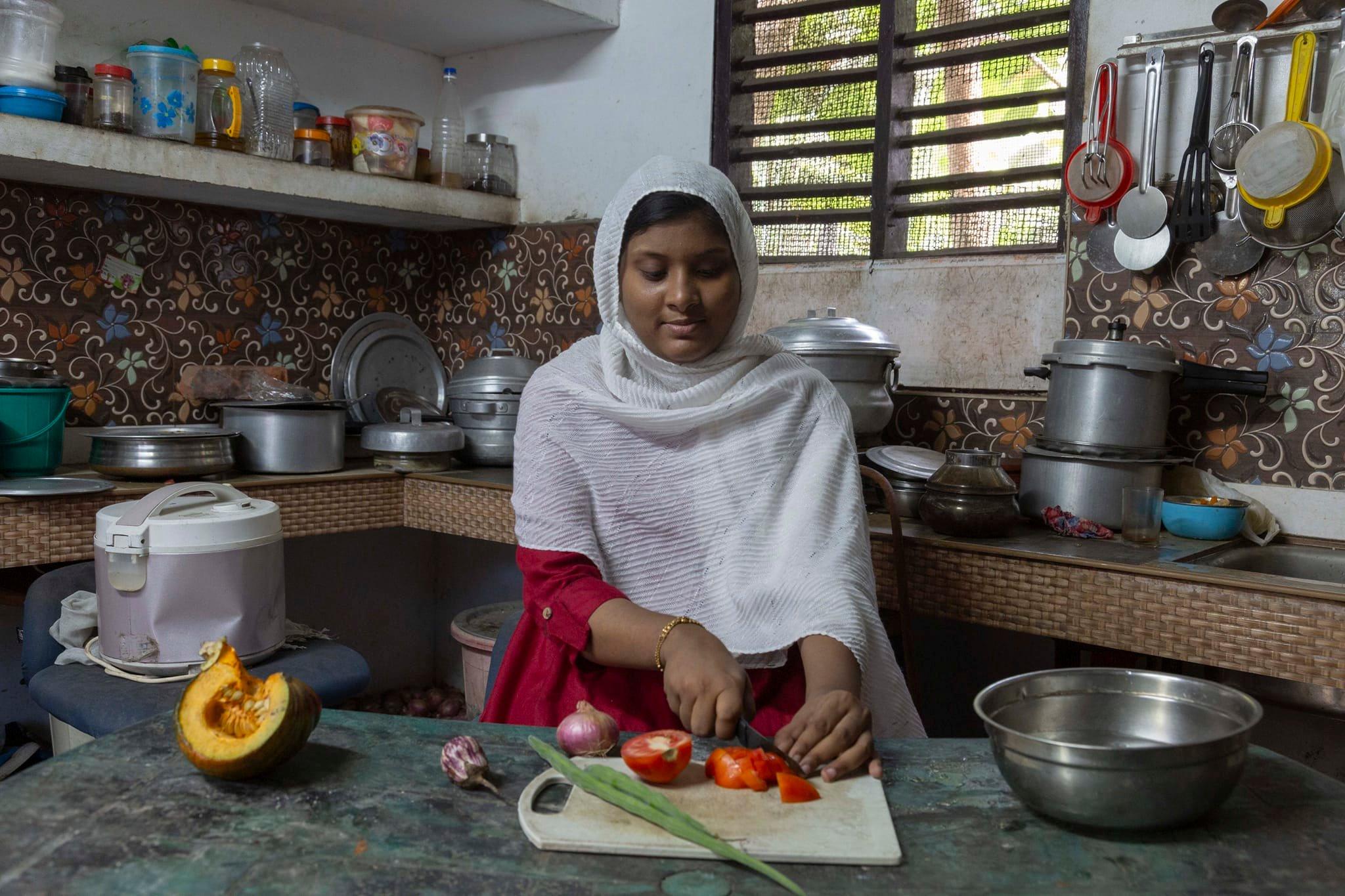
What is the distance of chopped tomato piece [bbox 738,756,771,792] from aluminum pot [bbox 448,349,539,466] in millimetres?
2161

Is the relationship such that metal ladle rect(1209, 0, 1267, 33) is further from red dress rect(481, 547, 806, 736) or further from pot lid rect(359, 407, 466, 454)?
pot lid rect(359, 407, 466, 454)

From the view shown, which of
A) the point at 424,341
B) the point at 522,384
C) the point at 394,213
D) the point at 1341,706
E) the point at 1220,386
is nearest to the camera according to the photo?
the point at 1341,706

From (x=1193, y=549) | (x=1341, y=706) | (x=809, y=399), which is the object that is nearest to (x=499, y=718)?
(x=809, y=399)

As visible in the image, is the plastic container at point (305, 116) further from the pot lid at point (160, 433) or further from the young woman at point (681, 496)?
the young woman at point (681, 496)

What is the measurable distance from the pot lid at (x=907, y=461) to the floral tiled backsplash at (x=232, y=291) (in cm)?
135

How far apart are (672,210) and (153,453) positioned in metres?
1.73

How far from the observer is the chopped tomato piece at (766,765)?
3.31 ft

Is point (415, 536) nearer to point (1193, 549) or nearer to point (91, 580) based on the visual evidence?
point (91, 580)

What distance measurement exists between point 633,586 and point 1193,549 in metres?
1.22

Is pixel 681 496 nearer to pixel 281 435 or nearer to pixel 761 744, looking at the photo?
pixel 761 744

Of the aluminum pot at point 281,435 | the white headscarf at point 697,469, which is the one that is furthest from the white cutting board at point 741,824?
the aluminum pot at point 281,435

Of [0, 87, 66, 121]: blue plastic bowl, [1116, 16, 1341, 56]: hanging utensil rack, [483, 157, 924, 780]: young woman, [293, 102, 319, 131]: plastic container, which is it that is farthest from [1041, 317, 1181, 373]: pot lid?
[0, 87, 66, 121]: blue plastic bowl

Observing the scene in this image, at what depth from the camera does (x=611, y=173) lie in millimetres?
3426

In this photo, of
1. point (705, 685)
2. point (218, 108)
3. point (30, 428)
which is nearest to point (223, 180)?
point (218, 108)
